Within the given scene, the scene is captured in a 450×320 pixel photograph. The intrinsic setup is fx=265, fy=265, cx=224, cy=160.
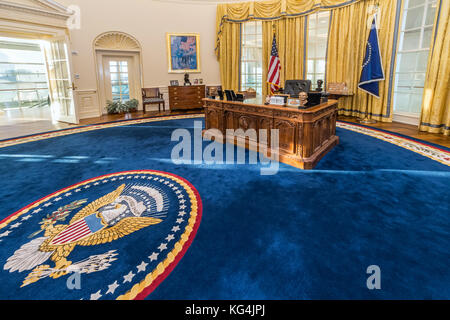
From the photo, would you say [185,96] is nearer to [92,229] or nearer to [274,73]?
[274,73]

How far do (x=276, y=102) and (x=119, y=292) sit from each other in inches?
134

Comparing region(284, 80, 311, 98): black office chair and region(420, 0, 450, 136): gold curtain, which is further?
region(284, 80, 311, 98): black office chair

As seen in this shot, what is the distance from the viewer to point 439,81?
17.3 ft

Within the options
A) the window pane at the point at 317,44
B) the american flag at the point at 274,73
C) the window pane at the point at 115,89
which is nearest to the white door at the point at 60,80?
the window pane at the point at 115,89

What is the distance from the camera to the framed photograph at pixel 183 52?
9.45 meters

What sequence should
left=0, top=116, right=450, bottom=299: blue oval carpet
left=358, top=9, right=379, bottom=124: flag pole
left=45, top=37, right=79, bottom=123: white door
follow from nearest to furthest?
left=0, top=116, right=450, bottom=299: blue oval carpet
left=358, top=9, right=379, bottom=124: flag pole
left=45, top=37, right=79, bottom=123: white door

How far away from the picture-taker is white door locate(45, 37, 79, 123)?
697 cm

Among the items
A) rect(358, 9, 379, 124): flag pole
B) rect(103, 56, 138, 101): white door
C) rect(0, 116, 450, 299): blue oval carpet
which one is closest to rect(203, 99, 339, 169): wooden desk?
rect(0, 116, 450, 299): blue oval carpet

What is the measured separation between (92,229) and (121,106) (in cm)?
742

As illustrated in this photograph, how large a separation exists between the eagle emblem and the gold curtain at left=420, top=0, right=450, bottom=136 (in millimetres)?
5703

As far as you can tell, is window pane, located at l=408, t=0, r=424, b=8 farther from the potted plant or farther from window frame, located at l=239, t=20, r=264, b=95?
the potted plant
